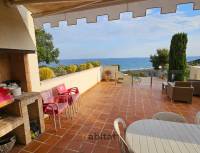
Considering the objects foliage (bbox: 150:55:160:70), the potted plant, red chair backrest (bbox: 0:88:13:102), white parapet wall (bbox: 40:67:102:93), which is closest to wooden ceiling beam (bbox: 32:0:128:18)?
white parapet wall (bbox: 40:67:102:93)

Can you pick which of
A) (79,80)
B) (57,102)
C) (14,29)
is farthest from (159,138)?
(79,80)

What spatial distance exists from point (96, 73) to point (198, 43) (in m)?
11.0

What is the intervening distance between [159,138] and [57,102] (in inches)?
110

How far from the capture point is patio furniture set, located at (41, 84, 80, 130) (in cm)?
302

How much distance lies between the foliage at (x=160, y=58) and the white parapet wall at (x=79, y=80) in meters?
5.12

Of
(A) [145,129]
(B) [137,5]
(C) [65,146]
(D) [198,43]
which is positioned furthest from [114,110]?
(D) [198,43]

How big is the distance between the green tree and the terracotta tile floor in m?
7.80

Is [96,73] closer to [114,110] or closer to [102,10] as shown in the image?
[114,110]

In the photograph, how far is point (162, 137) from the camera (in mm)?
1521

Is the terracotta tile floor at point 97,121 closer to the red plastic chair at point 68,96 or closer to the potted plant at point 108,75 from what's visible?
the red plastic chair at point 68,96

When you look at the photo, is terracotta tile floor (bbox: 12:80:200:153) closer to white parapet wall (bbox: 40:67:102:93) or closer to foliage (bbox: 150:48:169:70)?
white parapet wall (bbox: 40:67:102:93)

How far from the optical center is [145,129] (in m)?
1.68

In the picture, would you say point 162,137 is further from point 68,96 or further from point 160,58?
point 160,58

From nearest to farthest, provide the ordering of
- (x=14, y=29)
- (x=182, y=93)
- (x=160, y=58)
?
(x=14, y=29) < (x=182, y=93) < (x=160, y=58)
